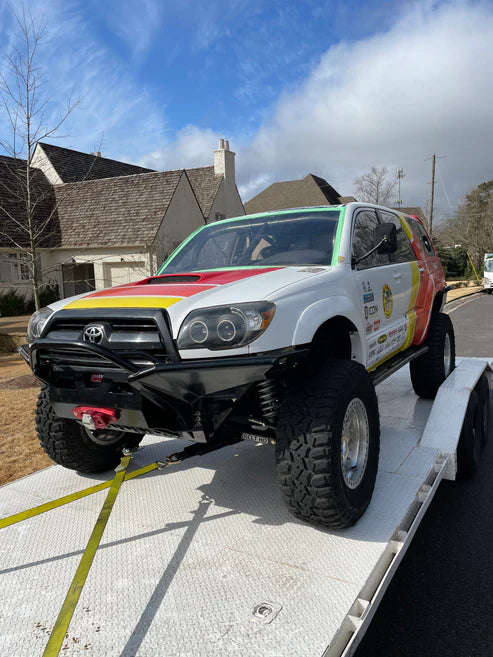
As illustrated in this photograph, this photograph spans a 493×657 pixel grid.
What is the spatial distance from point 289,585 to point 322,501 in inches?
17.6

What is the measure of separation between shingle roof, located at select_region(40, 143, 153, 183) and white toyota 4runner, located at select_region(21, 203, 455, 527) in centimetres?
2017

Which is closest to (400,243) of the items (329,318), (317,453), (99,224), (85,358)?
(329,318)

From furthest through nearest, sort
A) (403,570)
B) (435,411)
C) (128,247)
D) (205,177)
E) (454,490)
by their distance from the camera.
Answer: (205,177), (128,247), (454,490), (435,411), (403,570)

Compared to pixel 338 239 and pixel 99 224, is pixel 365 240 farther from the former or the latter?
pixel 99 224

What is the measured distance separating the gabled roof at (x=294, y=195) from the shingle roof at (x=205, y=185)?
17212mm

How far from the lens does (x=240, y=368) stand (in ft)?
7.65

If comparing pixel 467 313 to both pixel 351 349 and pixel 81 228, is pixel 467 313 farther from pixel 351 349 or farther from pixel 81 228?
pixel 351 349

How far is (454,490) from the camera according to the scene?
12.9 feet

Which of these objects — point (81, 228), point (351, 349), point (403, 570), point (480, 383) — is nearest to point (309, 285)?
point (351, 349)

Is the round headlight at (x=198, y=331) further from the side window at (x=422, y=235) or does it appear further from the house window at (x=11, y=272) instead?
the house window at (x=11, y=272)

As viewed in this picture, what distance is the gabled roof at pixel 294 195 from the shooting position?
44406 millimetres

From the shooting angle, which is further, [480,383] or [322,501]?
[480,383]

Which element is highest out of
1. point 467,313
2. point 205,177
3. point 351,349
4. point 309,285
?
point 205,177

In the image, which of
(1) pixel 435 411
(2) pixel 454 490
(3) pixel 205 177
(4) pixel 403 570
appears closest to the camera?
(4) pixel 403 570
